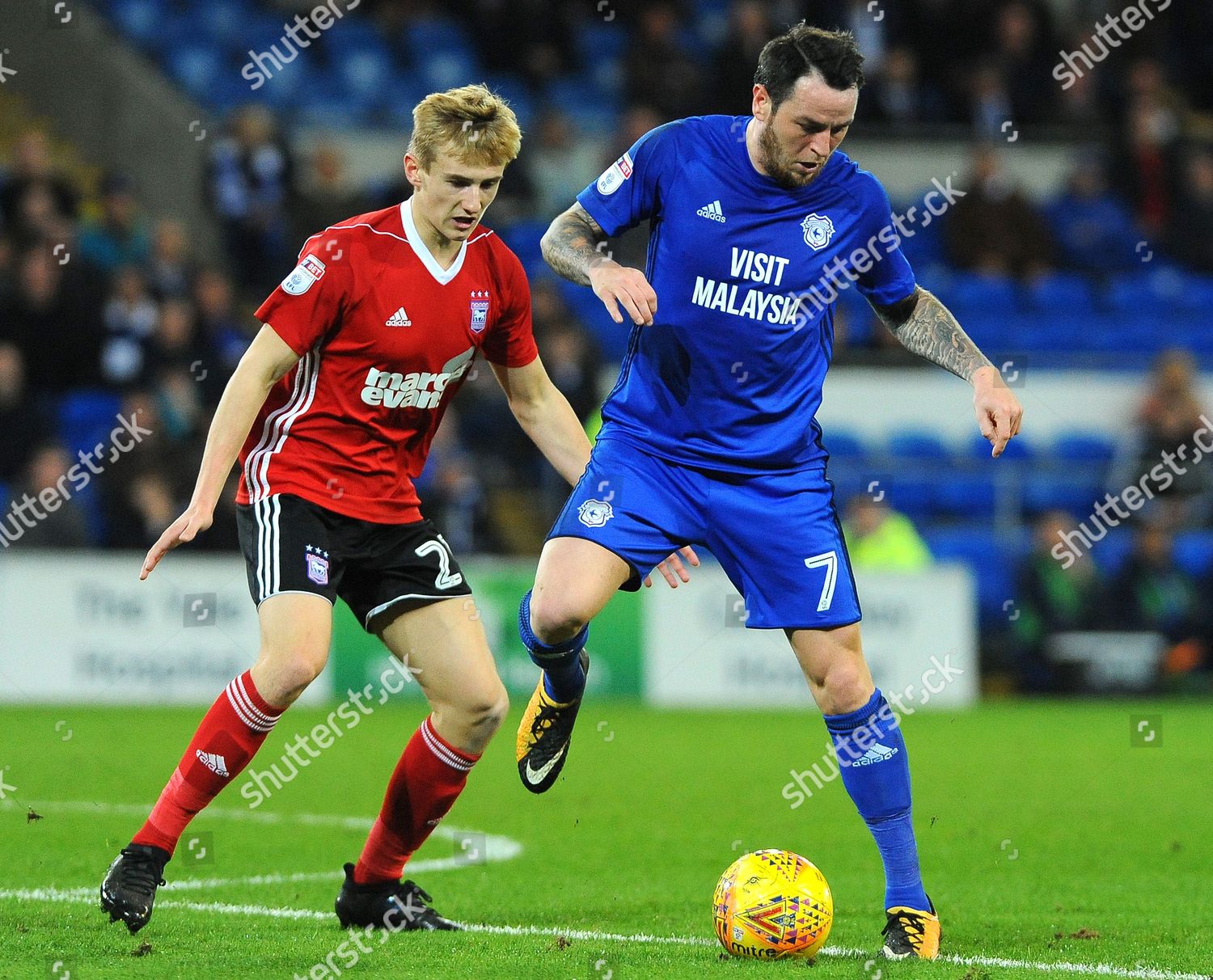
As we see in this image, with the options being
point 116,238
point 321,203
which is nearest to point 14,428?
point 116,238

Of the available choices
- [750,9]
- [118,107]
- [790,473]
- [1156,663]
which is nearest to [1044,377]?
[1156,663]

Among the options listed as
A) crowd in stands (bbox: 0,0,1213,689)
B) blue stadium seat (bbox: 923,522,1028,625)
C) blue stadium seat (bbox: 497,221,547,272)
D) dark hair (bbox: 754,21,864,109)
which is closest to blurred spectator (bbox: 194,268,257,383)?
crowd in stands (bbox: 0,0,1213,689)

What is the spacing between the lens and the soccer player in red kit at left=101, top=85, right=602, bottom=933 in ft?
17.2

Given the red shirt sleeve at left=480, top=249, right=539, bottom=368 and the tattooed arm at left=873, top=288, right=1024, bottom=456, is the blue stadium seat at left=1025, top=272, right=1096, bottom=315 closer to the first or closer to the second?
the tattooed arm at left=873, top=288, right=1024, bottom=456

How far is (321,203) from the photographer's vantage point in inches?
642

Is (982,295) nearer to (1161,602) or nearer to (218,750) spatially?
(1161,602)

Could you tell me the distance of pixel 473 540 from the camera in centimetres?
1448

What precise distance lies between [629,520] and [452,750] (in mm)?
928

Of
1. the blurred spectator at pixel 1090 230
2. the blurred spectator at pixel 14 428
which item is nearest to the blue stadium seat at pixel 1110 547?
the blurred spectator at pixel 1090 230

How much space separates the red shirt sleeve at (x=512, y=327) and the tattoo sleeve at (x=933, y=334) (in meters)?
1.16

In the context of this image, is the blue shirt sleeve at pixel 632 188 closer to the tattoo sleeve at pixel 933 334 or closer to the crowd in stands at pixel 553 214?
the tattoo sleeve at pixel 933 334

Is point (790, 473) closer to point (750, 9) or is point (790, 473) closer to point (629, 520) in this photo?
point (629, 520)

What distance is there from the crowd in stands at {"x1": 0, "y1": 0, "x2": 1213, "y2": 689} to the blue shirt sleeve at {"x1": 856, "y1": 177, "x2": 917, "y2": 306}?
8.79 metres

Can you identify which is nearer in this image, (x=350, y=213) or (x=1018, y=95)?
(x=350, y=213)
